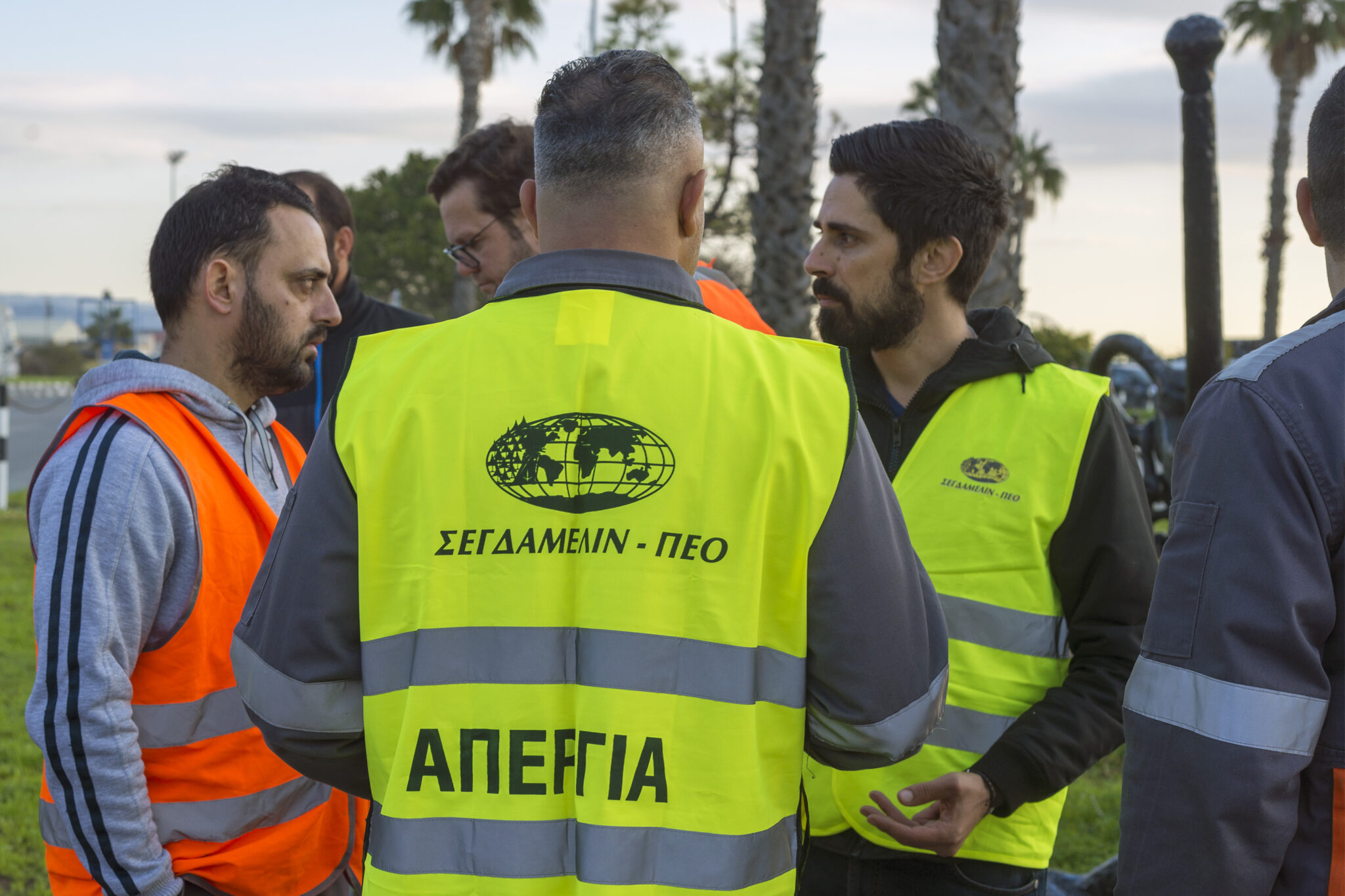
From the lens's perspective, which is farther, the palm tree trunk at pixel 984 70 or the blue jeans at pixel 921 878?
the palm tree trunk at pixel 984 70

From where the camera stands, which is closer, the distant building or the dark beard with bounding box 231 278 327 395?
the dark beard with bounding box 231 278 327 395

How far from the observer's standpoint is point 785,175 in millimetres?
7254

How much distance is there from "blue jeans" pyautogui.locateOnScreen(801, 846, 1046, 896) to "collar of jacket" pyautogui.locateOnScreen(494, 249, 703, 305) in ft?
4.62

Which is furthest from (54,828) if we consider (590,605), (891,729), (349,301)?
(349,301)

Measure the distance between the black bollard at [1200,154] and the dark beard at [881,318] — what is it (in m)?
0.89

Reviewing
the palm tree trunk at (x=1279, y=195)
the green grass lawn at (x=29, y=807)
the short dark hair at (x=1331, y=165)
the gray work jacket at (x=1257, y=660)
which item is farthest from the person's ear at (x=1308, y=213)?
the palm tree trunk at (x=1279, y=195)

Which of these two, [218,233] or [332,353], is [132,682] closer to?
[218,233]

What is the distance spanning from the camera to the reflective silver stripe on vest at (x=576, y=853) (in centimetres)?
144

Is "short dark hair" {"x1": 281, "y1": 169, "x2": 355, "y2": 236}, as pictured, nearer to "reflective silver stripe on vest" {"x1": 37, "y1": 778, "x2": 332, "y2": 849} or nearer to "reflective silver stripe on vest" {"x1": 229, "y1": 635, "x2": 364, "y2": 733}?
"reflective silver stripe on vest" {"x1": 37, "y1": 778, "x2": 332, "y2": 849}

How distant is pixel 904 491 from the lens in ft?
8.04

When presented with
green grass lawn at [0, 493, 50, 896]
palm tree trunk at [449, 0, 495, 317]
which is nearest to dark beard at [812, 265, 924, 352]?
green grass lawn at [0, 493, 50, 896]

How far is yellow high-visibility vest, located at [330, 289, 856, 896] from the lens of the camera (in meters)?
1.46

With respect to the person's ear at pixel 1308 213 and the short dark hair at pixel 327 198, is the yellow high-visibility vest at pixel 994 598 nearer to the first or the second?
the person's ear at pixel 1308 213

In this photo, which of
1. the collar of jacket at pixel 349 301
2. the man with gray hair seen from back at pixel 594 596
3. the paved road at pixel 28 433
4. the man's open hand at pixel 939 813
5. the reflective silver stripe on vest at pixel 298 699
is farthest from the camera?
the paved road at pixel 28 433
